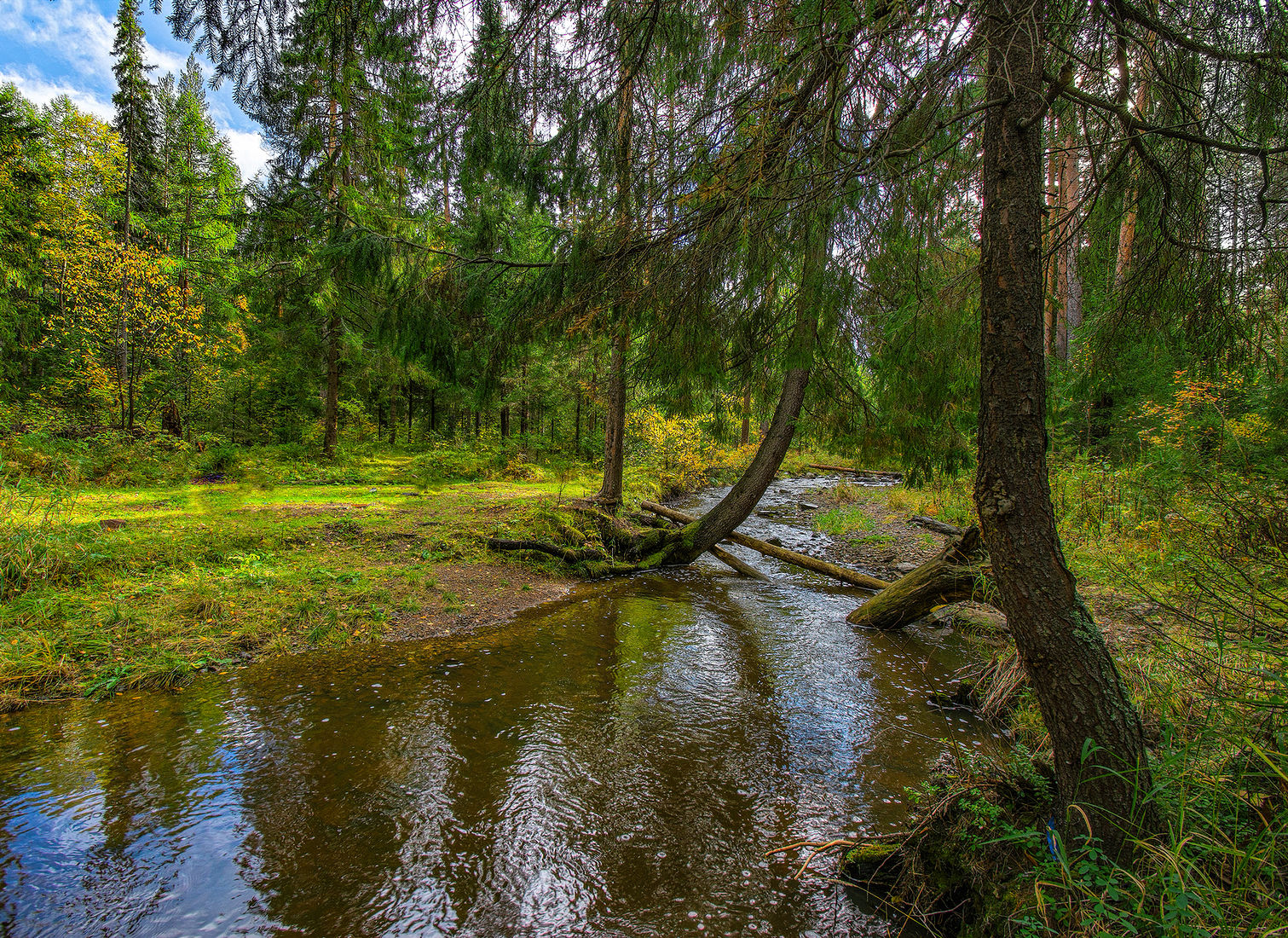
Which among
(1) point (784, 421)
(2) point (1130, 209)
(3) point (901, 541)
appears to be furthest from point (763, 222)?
(3) point (901, 541)

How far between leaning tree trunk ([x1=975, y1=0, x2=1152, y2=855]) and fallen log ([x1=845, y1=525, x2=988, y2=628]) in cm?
399

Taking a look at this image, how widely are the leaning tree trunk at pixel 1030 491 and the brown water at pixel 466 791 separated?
1.35 metres

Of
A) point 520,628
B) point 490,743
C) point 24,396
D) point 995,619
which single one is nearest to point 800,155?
point 490,743

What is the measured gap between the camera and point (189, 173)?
22281mm

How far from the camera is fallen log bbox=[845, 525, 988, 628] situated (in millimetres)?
5762

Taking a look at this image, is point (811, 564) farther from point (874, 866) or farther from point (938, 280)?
point (874, 866)

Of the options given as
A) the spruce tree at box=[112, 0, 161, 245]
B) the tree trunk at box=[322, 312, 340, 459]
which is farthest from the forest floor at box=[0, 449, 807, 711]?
the spruce tree at box=[112, 0, 161, 245]

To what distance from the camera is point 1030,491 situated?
2.00m

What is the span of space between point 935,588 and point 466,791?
5.43 m

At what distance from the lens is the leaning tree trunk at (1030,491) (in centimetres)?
194

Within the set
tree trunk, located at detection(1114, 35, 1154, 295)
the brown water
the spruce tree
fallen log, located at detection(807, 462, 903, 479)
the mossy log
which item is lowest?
the brown water

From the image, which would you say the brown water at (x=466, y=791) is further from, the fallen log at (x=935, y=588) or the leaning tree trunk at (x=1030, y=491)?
the leaning tree trunk at (x=1030, y=491)

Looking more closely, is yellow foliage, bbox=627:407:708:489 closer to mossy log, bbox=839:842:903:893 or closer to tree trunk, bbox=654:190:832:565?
tree trunk, bbox=654:190:832:565

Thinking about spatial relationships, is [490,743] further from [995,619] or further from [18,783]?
[995,619]
